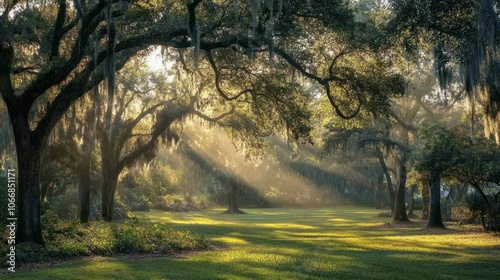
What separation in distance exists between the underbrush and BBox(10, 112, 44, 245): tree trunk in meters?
0.40

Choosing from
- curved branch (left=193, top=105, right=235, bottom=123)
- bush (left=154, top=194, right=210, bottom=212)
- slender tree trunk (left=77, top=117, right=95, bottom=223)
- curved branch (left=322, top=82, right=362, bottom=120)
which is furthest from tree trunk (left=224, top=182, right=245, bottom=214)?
curved branch (left=322, top=82, right=362, bottom=120)

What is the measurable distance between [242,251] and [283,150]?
43.7 m

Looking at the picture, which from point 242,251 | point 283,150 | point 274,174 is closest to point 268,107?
point 242,251

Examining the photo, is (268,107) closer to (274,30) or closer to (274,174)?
(274,30)

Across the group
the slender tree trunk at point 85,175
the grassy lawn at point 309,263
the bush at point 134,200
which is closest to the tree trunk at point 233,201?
the bush at point 134,200

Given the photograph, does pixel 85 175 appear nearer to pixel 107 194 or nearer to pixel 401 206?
pixel 107 194

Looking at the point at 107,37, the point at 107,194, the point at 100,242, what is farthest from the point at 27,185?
the point at 107,194

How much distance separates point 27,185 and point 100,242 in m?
2.55

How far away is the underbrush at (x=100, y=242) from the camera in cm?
1334

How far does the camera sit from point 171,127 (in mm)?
26750

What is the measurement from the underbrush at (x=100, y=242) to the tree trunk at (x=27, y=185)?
40 centimetres

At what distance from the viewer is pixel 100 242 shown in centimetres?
1509

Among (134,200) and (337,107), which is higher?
(337,107)

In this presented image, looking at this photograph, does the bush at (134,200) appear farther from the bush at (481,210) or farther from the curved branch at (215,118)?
the bush at (481,210)
